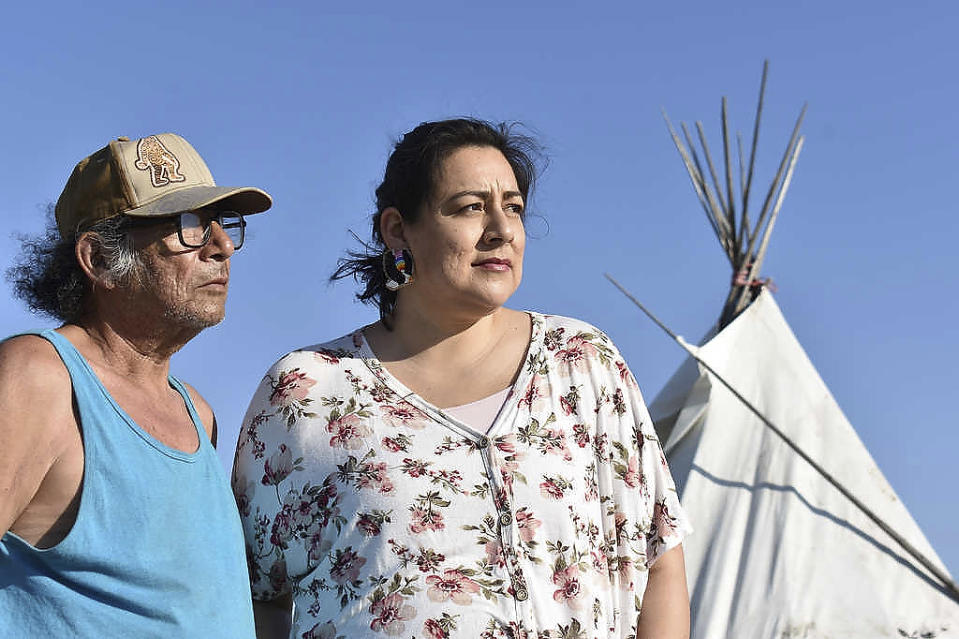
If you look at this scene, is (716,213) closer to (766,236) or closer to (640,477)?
(766,236)

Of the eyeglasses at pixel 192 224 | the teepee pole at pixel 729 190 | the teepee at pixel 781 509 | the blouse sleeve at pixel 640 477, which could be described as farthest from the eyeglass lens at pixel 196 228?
the teepee pole at pixel 729 190

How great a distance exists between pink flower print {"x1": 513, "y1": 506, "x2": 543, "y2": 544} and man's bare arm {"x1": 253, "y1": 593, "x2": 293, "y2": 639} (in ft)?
1.56

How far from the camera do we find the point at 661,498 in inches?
79.9

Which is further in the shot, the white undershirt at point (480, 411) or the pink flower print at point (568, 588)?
the white undershirt at point (480, 411)

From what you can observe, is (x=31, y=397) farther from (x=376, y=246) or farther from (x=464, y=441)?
(x=376, y=246)

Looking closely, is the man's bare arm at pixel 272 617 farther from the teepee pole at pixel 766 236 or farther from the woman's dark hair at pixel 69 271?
the teepee pole at pixel 766 236

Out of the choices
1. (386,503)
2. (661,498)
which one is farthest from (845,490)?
(386,503)

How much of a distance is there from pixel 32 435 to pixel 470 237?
0.86 metres

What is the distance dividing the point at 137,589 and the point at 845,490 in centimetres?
349

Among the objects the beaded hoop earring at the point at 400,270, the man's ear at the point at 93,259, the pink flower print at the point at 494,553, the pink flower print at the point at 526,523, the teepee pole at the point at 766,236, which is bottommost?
the pink flower print at the point at 494,553

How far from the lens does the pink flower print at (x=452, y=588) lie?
1.83m

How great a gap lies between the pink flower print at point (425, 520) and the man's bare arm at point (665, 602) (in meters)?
0.40

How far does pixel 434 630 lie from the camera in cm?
182

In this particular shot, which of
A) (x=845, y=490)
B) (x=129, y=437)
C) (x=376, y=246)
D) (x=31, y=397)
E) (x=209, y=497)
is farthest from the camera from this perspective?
(x=845, y=490)
